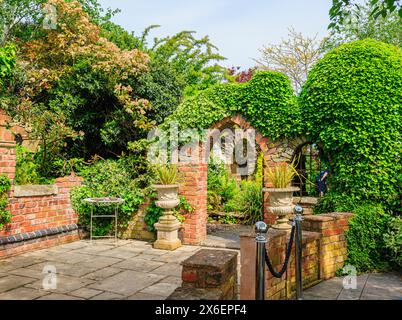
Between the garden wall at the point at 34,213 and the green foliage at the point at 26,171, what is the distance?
14.1 inches

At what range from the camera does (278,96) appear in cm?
675

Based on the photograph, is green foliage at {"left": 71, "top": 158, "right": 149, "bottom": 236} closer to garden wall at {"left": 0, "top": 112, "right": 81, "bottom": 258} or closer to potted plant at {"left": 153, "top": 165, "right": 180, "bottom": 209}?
garden wall at {"left": 0, "top": 112, "right": 81, "bottom": 258}

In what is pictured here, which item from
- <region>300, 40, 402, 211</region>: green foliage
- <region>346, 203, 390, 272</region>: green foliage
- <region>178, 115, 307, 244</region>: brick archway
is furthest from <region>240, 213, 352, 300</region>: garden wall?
<region>178, 115, 307, 244</region>: brick archway

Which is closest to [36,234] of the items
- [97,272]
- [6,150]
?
[6,150]

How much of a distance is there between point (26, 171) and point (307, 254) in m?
5.00

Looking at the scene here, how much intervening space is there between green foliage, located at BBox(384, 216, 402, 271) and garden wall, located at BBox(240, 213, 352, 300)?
1.88 ft

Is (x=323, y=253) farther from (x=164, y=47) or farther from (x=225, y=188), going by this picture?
(x=164, y=47)

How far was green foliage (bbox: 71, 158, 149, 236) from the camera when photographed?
273 inches

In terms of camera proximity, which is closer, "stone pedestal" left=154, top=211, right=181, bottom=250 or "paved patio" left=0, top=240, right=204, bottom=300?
"paved patio" left=0, top=240, right=204, bottom=300

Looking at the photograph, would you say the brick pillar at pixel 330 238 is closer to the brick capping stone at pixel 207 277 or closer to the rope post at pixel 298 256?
the rope post at pixel 298 256

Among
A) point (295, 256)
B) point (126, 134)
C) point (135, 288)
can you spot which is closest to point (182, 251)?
point (135, 288)

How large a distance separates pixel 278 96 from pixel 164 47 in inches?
287

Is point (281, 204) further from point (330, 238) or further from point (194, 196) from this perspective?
point (194, 196)

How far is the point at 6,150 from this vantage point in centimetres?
557
